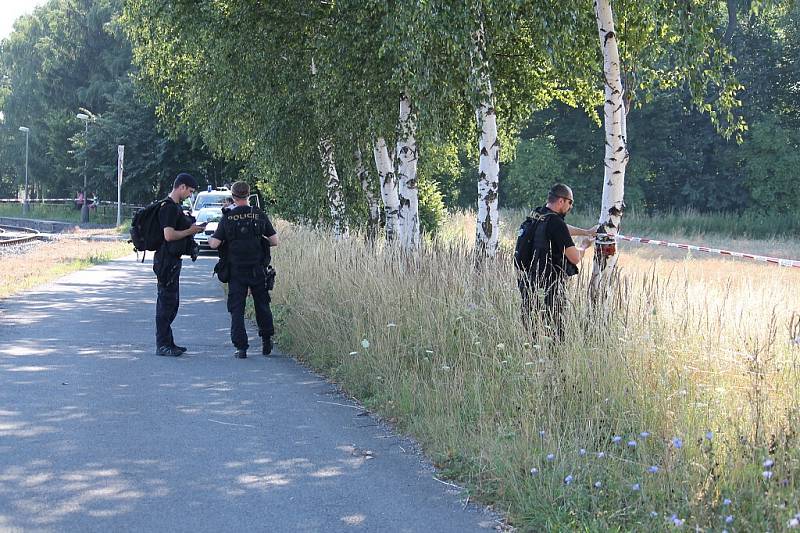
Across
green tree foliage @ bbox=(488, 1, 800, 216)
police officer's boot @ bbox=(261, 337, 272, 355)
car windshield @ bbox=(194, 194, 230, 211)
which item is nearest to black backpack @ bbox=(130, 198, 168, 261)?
police officer's boot @ bbox=(261, 337, 272, 355)

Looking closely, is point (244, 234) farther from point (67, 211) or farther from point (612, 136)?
point (67, 211)

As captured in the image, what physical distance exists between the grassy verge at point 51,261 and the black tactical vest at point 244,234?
7623 millimetres

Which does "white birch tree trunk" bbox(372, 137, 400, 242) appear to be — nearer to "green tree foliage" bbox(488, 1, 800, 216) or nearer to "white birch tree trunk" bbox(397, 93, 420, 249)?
"white birch tree trunk" bbox(397, 93, 420, 249)

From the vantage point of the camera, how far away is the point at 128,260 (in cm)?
3067

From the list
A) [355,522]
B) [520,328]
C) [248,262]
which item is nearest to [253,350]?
[248,262]

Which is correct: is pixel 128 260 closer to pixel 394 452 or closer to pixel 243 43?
pixel 243 43

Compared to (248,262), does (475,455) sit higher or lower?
lower

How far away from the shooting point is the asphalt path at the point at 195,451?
5.80m

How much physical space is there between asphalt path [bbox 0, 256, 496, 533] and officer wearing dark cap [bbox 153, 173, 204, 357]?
0.87 feet

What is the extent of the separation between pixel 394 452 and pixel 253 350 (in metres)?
5.20

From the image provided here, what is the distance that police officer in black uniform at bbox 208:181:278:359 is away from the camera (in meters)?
11.8

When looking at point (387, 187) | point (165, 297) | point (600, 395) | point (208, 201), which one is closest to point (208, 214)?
point (208, 201)

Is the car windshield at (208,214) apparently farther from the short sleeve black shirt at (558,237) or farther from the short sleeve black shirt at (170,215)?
the short sleeve black shirt at (558,237)

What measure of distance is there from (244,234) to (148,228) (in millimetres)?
980
